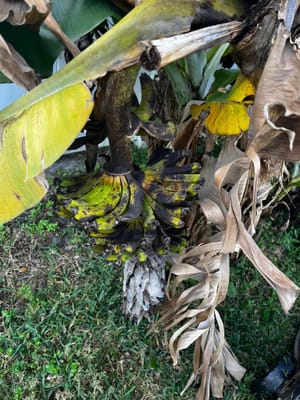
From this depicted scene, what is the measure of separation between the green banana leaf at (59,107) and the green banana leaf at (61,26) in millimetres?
130

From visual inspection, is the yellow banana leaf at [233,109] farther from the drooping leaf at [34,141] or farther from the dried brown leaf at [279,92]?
the drooping leaf at [34,141]

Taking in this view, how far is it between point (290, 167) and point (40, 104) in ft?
2.89

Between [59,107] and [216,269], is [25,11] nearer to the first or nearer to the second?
[59,107]

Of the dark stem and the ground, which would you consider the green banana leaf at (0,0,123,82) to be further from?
the ground

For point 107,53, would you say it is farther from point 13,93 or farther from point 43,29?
point 13,93

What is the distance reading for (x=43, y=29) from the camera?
0.59 meters

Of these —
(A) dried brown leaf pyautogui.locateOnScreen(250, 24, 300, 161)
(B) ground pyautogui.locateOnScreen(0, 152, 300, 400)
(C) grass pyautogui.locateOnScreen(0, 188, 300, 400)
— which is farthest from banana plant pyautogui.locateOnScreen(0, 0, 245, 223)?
(C) grass pyautogui.locateOnScreen(0, 188, 300, 400)

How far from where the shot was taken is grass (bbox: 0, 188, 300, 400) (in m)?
0.93

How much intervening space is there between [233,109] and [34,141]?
315 millimetres

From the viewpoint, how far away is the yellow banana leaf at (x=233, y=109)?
61 centimetres

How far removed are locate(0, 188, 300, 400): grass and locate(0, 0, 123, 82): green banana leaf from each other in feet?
1.94

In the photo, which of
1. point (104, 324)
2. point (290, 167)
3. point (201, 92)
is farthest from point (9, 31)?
point (290, 167)

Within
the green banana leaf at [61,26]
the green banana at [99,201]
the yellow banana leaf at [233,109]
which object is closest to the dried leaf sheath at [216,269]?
the yellow banana leaf at [233,109]

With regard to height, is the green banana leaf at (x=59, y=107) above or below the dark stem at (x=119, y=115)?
above
